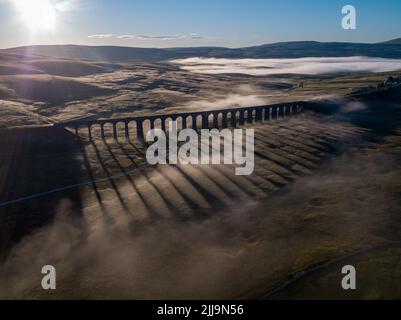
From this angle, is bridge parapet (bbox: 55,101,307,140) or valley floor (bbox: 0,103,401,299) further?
bridge parapet (bbox: 55,101,307,140)

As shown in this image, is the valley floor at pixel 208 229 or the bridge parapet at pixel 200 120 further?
the bridge parapet at pixel 200 120

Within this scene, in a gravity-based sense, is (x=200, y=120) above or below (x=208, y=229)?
above

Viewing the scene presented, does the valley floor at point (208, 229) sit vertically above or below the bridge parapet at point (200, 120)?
below

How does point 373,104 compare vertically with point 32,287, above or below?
above

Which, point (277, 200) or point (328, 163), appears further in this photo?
point (328, 163)

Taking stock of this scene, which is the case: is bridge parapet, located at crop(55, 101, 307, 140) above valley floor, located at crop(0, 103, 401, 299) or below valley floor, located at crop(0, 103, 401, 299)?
above

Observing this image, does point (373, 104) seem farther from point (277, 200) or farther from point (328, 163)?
point (277, 200)

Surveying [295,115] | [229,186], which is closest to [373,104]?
[295,115]

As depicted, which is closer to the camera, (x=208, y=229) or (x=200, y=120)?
(x=208, y=229)
